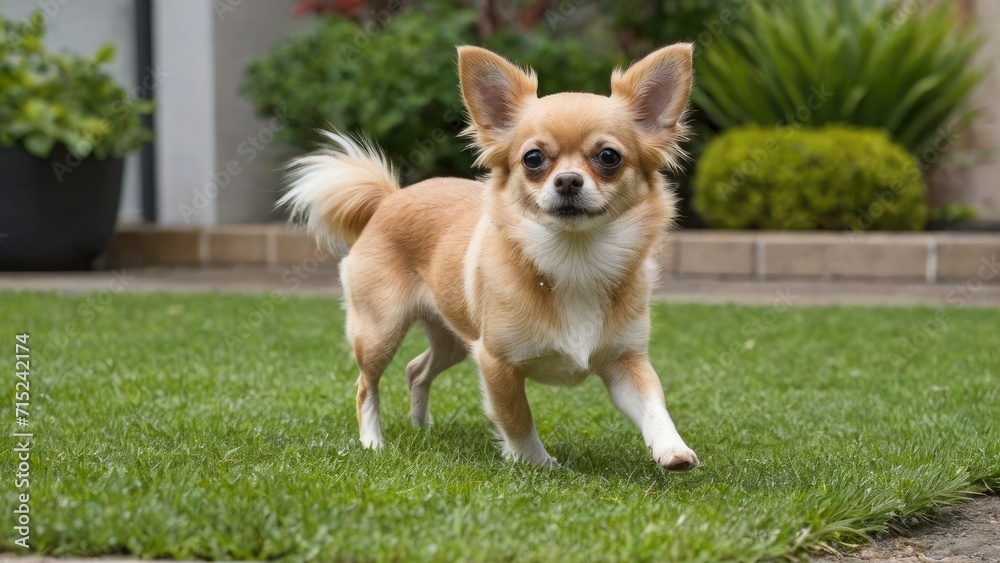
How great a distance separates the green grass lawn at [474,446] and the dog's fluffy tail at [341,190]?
727 mm

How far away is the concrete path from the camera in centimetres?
769

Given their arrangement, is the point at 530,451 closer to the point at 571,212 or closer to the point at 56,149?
the point at 571,212

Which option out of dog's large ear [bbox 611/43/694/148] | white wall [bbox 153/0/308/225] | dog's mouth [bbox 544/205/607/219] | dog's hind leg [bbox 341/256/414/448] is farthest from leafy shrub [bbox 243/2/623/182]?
dog's mouth [bbox 544/205/607/219]

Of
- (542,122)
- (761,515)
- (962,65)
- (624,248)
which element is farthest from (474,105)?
(962,65)

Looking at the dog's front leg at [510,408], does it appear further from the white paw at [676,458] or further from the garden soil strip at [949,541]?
the garden soil strip at [949,541]

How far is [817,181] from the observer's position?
28.5 feet

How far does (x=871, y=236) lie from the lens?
27.5 feet

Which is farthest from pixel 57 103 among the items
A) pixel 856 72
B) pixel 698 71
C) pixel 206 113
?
pixel 856 72

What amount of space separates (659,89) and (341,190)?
1344mm

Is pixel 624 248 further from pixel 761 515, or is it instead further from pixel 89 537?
pixel 89 537

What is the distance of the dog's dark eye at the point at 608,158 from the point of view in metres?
3.35

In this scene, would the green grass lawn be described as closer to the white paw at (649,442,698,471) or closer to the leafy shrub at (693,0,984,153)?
the white paw at (649,442,698,471)

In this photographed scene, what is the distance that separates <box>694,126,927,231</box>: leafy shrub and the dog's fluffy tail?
A: 194 inches

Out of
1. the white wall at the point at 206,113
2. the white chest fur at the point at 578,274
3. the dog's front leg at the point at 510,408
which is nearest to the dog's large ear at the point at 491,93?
the white chest fur at the point at 578,274
